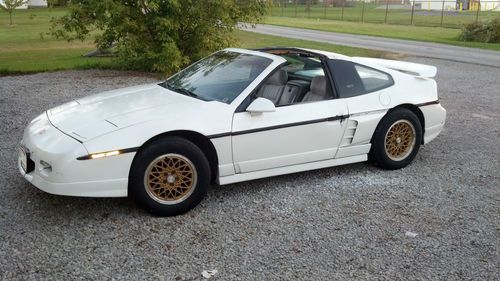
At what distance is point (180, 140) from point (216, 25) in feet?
29.3

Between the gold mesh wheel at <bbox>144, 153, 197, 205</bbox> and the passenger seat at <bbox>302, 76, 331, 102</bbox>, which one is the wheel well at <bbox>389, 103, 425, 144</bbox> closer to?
the passenger seat at <bbox>302, 76, 331, 102</bbox>

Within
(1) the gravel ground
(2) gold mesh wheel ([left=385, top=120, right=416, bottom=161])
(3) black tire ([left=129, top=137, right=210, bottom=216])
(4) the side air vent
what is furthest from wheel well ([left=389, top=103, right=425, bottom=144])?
(3) black tire ([left=129, top=137, right=210, bottom=216])

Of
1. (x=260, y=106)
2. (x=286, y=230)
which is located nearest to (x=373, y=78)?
(x=260, y=106)

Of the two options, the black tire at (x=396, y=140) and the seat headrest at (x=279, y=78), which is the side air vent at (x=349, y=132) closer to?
the black tire at (x=396, y=140)

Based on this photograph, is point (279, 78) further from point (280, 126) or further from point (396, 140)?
point (396, 140)

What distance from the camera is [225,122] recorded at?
4406mm

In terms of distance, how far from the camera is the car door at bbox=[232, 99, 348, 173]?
4.49m

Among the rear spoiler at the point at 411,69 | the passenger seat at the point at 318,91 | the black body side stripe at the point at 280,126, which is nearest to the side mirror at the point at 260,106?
the black body side stripe at the point at 280,126

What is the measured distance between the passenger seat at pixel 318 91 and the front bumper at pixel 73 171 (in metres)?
1.89

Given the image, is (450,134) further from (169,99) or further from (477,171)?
(169,99)

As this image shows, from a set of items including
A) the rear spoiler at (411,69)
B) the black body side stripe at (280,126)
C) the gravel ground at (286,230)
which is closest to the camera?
the gravel ground at (286,230)

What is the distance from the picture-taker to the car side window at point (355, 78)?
5.12 meters

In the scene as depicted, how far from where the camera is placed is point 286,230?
4039mm

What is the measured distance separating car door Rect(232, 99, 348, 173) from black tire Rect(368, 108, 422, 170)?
0.54 metres
